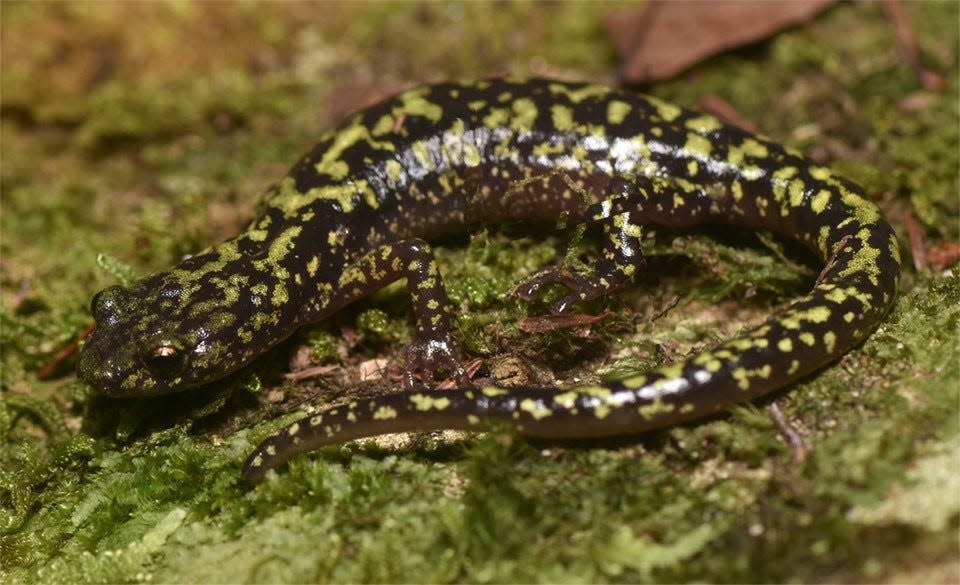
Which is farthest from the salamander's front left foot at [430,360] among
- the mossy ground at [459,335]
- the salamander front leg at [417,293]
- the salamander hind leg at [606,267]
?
the salamander hind leg at [606,267]

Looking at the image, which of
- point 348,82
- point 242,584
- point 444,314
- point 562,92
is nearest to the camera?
point 242,584

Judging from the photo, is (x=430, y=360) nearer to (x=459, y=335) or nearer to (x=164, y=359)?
(x=459, y=335)

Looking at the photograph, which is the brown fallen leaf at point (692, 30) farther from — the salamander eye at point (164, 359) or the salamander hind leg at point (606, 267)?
the salamander eye at point (164, 359)

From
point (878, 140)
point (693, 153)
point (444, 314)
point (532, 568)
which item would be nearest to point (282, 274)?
point (444, 314)

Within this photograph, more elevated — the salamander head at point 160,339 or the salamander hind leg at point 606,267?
the salamander head at point 160,339

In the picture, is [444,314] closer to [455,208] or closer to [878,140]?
[455,208]

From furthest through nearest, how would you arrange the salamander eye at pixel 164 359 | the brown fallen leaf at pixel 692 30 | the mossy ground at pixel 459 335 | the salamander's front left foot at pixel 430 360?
the brown fallen leaf at pixel 692 30, the salamander's front left foot at pixel 430 360, the salamander eye at pixel 164 359, the mossy ground at pixel 459 335
